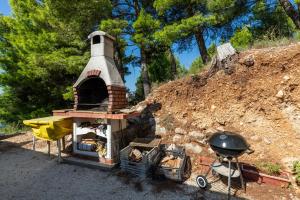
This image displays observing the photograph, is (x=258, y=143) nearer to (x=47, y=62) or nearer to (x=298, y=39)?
(x=298, y=39)

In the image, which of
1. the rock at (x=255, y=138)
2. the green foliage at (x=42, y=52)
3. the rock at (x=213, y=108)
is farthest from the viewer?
the green foliage at (x=42, y=52)

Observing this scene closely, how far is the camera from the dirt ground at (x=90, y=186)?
159 inches

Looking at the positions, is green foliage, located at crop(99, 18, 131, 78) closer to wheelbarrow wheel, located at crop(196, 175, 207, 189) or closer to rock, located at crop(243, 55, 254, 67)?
rock, located at crop(243, 55, 254, 67)

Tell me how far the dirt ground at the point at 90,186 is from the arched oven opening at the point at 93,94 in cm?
197

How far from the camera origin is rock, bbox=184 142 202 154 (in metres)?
5.67

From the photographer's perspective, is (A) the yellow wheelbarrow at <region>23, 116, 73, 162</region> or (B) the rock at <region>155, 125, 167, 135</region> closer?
(A) the yellow wheelbarrow at <region>23, 116, 73, 162</region>

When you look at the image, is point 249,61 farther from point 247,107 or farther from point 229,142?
point 229,142

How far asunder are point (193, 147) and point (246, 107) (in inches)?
80.0

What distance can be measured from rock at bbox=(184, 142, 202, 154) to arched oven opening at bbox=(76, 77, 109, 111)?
2918 millimetres

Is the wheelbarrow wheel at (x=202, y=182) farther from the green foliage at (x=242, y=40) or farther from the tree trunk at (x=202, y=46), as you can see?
the tree trunk at (x=202, y=46)

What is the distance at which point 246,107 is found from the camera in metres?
5.72

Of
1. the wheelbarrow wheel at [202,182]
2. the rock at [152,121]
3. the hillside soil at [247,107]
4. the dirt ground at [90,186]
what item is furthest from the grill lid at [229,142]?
the rock at [152,121]

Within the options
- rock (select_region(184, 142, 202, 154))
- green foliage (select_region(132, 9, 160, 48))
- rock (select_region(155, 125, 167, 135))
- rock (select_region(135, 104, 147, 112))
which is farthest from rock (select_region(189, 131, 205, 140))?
green foliage (select_region(132, 9, 160, 48))

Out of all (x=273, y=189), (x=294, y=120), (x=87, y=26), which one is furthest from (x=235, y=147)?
(x=87, y=26)
